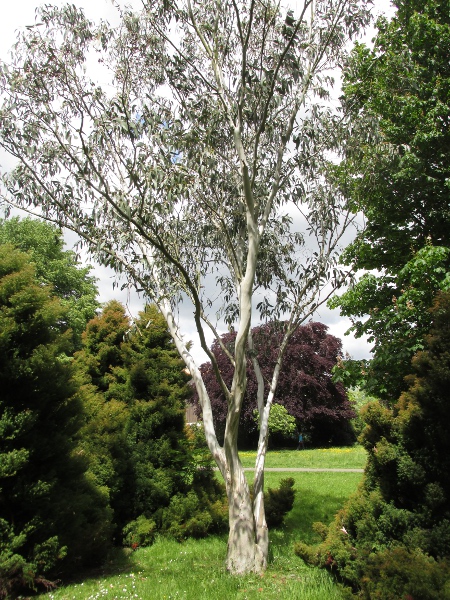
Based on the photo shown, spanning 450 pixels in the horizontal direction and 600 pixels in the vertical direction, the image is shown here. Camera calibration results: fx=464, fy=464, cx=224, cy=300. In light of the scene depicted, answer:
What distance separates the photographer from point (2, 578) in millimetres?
4730

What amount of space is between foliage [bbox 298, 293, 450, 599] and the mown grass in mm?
1036

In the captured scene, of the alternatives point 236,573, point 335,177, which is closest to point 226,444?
point 236,573

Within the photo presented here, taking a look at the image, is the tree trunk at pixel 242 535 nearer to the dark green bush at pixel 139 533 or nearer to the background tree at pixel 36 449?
the background tree at pixel 36 449

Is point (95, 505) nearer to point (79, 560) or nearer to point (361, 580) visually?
point (79, 560)

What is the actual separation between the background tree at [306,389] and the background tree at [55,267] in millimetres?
7688

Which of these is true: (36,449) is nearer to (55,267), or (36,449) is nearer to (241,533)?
A: (241,533)

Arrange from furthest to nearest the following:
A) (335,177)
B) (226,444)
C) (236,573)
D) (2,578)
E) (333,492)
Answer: (333,492), (335,177), (226,444), (236,573), (2,578)

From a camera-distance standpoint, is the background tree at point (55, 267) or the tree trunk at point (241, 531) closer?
the tree trunk at point (241, 531)

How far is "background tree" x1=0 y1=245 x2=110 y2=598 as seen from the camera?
5.12 metres

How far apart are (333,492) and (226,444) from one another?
5.80 m

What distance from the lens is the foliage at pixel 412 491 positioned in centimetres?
342

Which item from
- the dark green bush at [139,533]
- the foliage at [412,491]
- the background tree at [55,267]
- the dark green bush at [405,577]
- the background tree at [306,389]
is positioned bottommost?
the dark green bush at [139,533]

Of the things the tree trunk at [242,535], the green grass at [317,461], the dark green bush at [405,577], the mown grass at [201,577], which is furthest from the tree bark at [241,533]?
the green grass at [317,461]

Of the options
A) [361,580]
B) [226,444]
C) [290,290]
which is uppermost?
[290,290]
